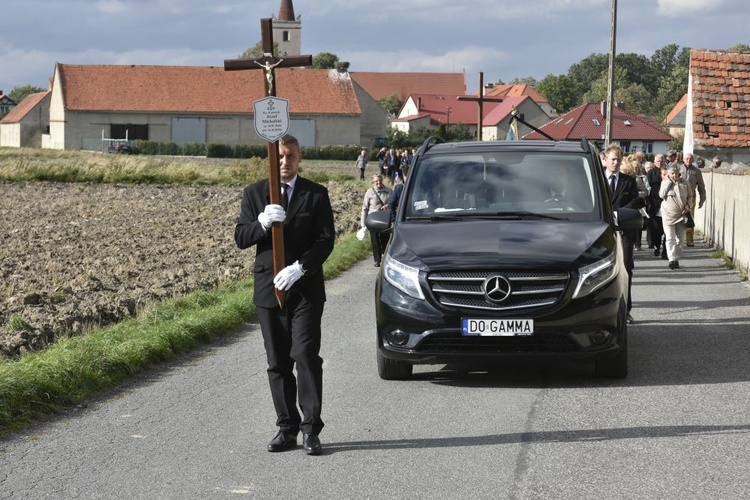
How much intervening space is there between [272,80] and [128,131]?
312 ft

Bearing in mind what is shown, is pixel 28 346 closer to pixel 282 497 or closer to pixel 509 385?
pixel 509 385

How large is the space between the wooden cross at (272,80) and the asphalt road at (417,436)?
114 cm

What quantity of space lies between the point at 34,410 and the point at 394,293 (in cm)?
283

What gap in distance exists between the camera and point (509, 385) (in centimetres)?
962

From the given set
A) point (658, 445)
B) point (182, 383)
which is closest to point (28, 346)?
point (182, 383)

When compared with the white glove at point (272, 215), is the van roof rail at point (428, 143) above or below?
above

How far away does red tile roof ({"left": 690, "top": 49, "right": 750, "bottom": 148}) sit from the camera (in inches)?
1309

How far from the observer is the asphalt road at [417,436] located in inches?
252

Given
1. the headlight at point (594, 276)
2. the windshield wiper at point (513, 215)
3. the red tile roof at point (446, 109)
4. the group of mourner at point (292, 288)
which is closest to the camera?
the group of mourner at point (292, 288)

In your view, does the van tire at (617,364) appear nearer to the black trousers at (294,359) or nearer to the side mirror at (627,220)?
the side mirror at (627,220)

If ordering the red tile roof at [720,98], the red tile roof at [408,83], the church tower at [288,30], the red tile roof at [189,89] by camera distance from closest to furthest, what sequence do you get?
the red tile roof at [720,98] → the red tile roof at [189,89] → the church tower at [288,30] → the red tile roof at [408,83]

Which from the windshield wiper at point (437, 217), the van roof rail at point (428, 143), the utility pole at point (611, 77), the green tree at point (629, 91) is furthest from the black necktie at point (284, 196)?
the green tree at point (629, 91)

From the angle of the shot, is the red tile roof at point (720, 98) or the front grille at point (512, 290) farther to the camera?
the red tile roof at point (720, 98)

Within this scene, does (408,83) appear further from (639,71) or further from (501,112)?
(501,112)
